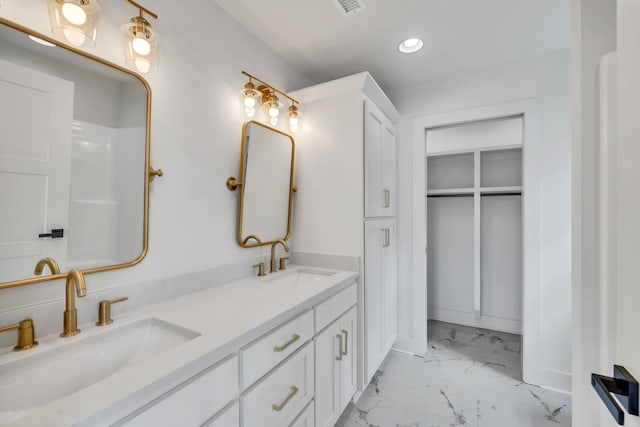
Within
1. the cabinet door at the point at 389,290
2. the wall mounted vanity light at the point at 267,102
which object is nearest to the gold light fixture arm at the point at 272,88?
the wall mounted vanity light at the point at 267,102

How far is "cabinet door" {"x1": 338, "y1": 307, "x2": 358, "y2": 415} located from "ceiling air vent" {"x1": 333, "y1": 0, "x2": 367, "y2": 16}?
5.85 feet

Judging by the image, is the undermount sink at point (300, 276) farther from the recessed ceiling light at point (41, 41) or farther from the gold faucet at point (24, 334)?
the recessed ceiling light at point (41, 41)

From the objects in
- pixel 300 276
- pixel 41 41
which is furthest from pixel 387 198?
pixel 41 41

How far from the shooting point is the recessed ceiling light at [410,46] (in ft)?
6.34

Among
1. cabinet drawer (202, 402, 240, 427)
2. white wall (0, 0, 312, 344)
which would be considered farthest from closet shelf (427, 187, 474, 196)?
cabinet drawer (202, 402, 240, 427)

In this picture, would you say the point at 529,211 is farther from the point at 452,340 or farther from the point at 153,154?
the point at 153,154

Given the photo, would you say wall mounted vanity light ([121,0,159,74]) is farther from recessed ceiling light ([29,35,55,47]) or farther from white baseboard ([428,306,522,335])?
white baseboard ([428,306,522,335])

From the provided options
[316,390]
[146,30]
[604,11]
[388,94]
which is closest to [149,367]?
[316,390]

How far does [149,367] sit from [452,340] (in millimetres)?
2840

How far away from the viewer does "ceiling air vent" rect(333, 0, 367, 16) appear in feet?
5.05

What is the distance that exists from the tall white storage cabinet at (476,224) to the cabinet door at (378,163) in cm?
78

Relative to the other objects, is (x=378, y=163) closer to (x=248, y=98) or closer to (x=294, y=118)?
(x=294, y=118)

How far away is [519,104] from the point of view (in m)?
2.17

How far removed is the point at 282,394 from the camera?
1.13 metres
